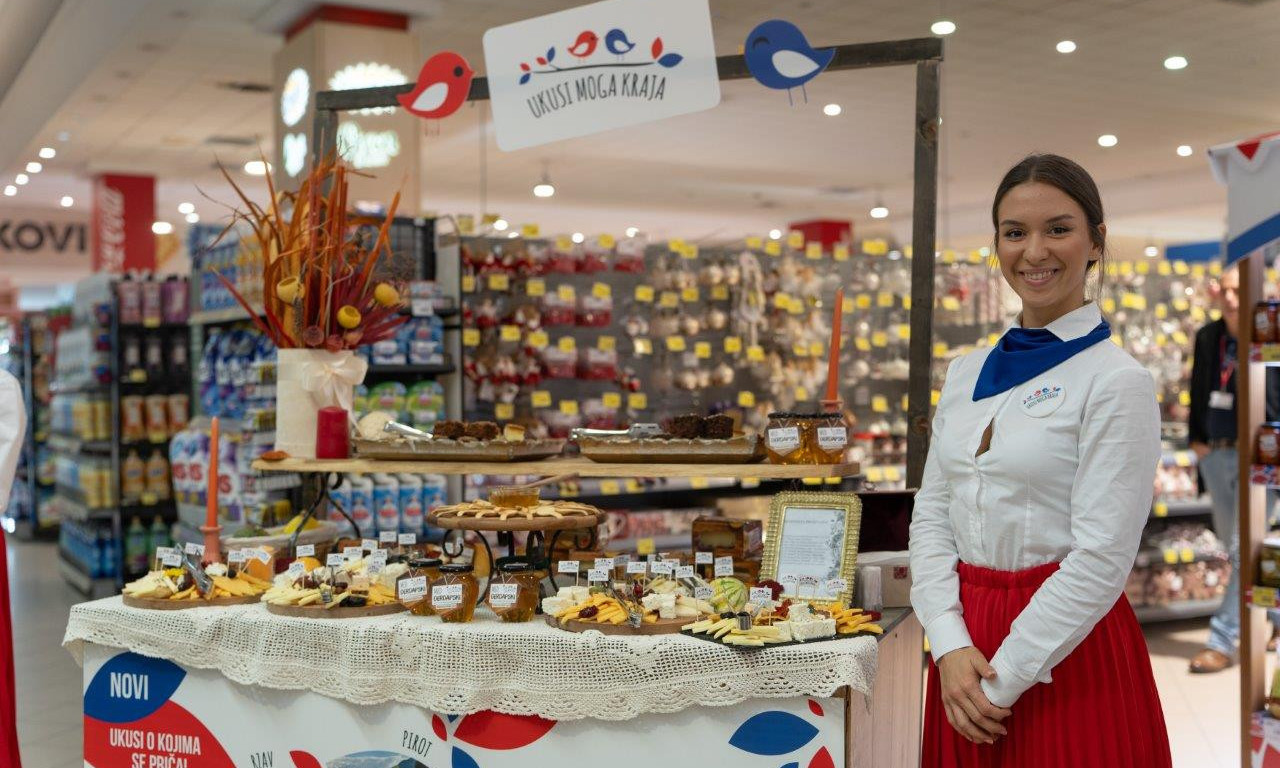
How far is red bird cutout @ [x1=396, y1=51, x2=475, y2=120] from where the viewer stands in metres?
3.62

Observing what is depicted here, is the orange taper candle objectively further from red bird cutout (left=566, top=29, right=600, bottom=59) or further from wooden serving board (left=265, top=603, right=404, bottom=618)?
wooden serving board (left=265, top=603, right=404, bottom=618)

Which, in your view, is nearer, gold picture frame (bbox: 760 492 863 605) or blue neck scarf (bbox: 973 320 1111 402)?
blue neck scarf (bbox: 973 320 1111 402)

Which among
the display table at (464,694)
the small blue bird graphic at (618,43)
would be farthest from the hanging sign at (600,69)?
the display table at (464,694)

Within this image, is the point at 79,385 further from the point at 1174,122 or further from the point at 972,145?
the point at 1174,122

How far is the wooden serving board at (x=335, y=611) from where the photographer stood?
3.00m

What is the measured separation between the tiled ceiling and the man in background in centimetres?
305

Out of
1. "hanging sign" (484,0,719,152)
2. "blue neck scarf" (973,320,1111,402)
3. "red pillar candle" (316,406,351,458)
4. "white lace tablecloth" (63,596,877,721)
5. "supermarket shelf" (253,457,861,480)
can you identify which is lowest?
"white lace tablecloth" (63,596,877,721)

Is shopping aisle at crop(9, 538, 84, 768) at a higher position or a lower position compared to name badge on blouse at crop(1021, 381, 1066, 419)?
lower

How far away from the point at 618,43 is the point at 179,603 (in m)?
1.90

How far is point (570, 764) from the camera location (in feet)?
9.01

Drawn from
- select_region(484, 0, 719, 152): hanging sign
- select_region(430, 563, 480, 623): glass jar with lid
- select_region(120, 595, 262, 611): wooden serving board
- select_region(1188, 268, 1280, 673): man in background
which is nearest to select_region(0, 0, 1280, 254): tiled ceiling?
select_region(1188, 268, 1280, 673): man in background

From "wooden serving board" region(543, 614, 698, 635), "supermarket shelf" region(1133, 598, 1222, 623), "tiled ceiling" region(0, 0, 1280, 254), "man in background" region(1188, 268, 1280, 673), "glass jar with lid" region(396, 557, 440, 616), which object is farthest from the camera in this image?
"tiled ceiling" region(0, 0, 1280, 254)

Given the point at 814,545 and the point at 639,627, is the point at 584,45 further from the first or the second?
the point at 639,627

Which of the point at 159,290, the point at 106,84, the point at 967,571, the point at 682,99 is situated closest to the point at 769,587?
the point at 967,571
